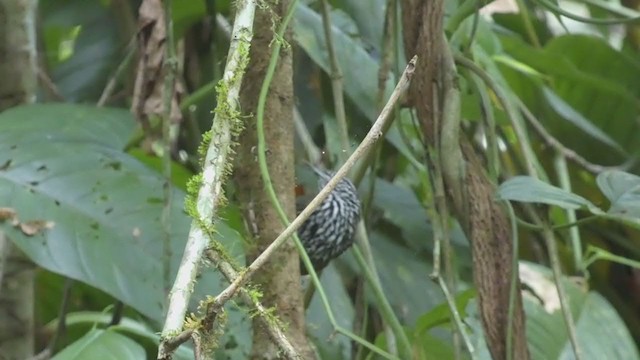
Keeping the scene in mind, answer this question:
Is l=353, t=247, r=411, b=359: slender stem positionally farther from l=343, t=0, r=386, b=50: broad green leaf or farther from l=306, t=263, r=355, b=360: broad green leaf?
l=343, t=0, r=386, b=50: broad green leaf

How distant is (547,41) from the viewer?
1.82m

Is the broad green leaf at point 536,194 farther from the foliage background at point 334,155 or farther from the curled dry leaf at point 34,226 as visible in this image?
the curled dry leaf at point 34,226

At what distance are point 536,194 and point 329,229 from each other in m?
0.25

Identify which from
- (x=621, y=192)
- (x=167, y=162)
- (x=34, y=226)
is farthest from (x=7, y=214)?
(x=621, y=192)

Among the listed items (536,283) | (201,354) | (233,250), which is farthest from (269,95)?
(536,283)

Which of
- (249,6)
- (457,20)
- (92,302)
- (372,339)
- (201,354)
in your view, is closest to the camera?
(201,354)

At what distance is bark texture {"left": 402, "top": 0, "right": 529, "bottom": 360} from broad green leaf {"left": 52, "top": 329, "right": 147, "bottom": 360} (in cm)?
30

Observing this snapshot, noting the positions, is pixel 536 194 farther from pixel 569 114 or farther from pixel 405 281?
pixel 569 114

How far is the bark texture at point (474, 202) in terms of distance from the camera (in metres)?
0.87

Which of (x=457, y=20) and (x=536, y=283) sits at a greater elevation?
(x=457, y=20)

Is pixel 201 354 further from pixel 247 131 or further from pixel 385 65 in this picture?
pixel 385 65

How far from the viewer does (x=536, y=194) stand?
85cm

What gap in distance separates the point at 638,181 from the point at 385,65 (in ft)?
0.96

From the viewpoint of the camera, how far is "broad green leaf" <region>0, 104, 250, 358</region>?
0.92 m
